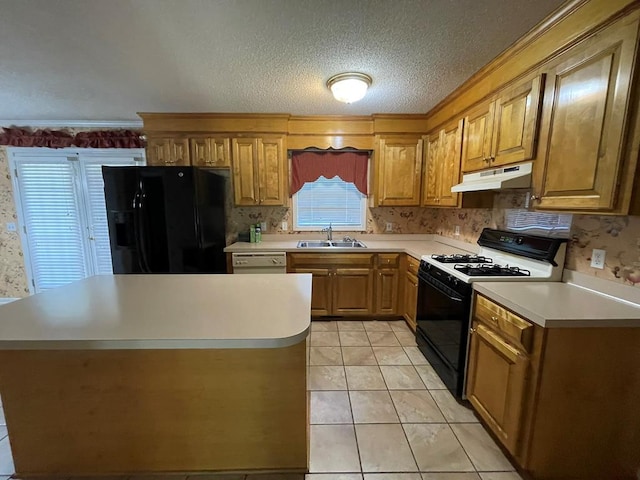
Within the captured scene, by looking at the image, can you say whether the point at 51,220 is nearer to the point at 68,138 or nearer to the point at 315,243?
the point at 68,138

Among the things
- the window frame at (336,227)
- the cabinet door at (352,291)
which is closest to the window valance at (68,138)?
the window frame at (336,227)

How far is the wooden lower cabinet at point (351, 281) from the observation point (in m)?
3.10

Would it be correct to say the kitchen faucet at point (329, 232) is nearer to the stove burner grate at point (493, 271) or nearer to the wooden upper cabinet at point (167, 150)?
the stove burner grate at point (493, 271)

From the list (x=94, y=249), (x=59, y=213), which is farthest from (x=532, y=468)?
(x=59, y=213)

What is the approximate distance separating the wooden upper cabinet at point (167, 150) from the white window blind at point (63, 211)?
0.46m

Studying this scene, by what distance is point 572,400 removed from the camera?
1.31 m

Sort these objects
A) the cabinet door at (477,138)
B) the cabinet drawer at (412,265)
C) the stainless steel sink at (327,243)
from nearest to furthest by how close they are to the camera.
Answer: the cabinet door at (477,138)
the cabinet drawer at (412,265)
the stainless steel sink at (327,243)

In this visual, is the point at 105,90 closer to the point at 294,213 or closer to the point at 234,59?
the point at 234,59

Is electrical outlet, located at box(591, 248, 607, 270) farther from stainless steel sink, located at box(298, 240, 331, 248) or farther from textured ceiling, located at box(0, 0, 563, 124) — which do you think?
stainless steel sink, located at box(298, 240, 331, 248)

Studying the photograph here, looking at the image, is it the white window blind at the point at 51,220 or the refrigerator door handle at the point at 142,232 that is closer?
the refrigerator door handle at the point at 142,232

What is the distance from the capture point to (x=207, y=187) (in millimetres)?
2889

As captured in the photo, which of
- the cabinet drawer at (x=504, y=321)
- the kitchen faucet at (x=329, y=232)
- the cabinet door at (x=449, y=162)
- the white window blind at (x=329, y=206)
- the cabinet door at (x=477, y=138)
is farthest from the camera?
the white window blind at (x=329, y=206)

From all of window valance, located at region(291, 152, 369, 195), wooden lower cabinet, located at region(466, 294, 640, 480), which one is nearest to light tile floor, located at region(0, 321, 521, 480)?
wooden lower cabinet, located at region(466, 294, 640, 480)

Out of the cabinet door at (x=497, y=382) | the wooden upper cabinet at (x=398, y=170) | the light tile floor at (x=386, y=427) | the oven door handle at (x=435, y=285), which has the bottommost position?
the light tile floor at (x=386, y=427)
